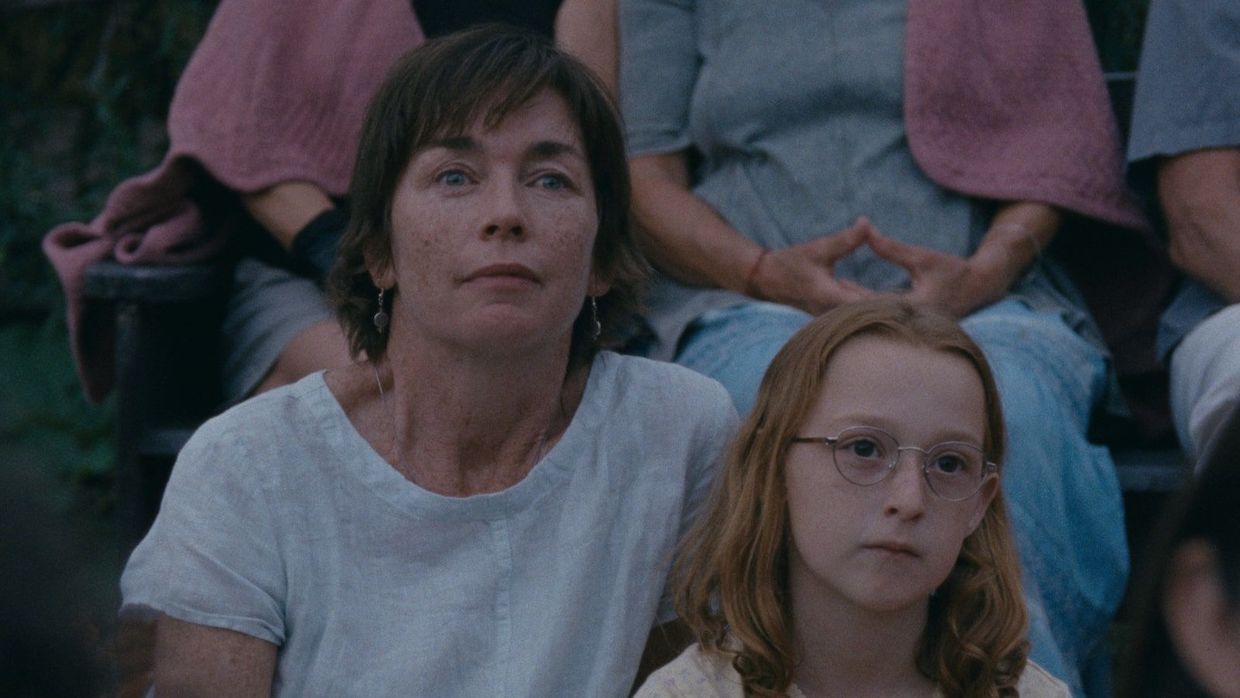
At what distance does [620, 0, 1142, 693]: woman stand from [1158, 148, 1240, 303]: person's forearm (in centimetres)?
14

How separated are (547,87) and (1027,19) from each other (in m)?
1.27

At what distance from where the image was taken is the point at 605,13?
11.0ft

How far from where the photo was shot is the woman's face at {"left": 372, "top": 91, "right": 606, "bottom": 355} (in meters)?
2.22

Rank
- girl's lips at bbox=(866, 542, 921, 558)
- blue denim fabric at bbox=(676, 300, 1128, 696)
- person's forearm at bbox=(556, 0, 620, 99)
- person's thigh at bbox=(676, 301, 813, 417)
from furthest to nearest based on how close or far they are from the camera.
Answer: person's forearm at bbox=(556, 0, 620, 99) < person's thigh at bbox=(676, 301, 813, 417) < blue denim fabric at bbox=(676, 300, 1128, 696) < girl's lips at bbox=(866, 542, 921, 558)

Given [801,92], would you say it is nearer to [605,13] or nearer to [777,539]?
[605,13]

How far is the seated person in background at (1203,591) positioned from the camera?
0.78 m

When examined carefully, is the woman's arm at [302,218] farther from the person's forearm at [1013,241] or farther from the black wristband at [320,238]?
the person's forearm at [1013,241]

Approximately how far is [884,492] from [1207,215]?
1245 millimetres

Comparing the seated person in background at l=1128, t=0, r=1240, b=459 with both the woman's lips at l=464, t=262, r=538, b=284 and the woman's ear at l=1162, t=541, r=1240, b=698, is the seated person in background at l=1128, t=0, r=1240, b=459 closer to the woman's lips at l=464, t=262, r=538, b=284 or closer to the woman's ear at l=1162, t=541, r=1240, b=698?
the woman's lips at l=464, t=262, r=538, b=284

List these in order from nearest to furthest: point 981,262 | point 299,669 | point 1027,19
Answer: point 299,669 → point 981,262 → point 1027,19

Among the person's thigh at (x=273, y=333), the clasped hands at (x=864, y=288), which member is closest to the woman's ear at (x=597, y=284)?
the clasped hands at (x=864, y=288)

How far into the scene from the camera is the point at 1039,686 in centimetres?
216

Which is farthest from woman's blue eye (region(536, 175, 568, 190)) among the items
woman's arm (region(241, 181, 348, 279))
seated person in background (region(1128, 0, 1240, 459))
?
seated person in background (region(1128, 0, 1240, 459))

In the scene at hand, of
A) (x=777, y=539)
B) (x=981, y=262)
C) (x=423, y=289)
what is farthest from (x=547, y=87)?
(x=981, y=262)
